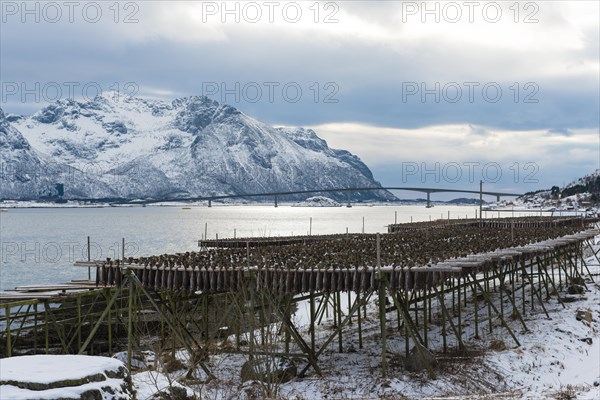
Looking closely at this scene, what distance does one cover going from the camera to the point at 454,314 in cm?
3628

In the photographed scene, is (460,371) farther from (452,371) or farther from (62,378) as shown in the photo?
(62,378)

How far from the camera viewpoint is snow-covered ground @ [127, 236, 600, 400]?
2120 centimetres

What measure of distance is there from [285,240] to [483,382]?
30.4 m

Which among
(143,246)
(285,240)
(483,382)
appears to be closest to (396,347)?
(483,382)

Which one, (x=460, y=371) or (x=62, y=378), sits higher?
(x=62, y=378)

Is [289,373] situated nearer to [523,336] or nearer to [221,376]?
[221,376]

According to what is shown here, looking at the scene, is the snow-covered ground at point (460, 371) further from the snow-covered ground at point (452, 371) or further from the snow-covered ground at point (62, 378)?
the snow-covered ground at point (62, 378)

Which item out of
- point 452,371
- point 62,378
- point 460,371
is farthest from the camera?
point 452,371

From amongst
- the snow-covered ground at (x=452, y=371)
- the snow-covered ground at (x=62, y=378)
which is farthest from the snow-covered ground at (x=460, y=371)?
the snow-covered ground at (x=62, y=378)

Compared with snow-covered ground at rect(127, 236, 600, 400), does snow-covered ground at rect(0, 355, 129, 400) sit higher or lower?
higher

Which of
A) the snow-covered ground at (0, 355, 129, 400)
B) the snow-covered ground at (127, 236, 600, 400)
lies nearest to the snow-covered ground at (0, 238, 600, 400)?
the snow-covered ground at (127, 236, 600, 400)

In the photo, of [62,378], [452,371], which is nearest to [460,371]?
[452,371]

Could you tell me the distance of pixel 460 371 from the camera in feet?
74.3

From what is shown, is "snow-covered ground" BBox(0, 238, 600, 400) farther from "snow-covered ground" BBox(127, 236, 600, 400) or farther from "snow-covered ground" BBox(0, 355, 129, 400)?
"snow-covered ground" BBox(0, 355, 129, 400)
